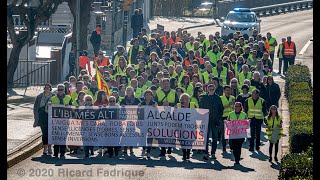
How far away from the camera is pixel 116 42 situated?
4894 cm

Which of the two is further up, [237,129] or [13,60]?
[13,60]

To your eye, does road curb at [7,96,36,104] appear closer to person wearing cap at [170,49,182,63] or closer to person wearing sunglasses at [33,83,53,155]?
person wearing cap at [170,49,182,63]

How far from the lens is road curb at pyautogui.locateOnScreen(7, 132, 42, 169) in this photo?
Result: 2117 centimetres

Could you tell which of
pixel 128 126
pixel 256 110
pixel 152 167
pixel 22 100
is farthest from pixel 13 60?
pixel 152 167

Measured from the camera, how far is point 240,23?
48156 millimetres

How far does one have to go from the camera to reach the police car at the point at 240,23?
4756 centimetres

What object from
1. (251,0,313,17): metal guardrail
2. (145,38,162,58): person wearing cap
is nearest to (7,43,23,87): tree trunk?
(145,38,162,58): person wearing cap

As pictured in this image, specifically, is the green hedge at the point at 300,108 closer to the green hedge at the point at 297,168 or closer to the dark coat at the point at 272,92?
the dark coat at the point at 272,92

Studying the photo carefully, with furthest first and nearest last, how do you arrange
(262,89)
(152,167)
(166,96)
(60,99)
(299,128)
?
1. (262,89)
2. (166,96)
3. (60,99)
4. (299,128)
5. (152,167)

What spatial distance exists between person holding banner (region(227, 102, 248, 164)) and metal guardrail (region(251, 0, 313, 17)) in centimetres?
4552

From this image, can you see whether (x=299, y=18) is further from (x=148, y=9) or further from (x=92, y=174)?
(x=92, y=174)

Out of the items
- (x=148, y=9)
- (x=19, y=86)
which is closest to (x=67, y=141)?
(x=19, y=86)

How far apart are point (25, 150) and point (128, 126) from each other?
240 centimetres

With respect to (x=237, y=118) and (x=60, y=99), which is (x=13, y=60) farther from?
(x=237, y=118)
